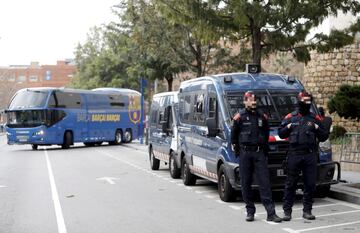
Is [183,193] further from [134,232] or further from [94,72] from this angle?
[94,72]

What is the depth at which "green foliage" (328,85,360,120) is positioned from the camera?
1803 cm

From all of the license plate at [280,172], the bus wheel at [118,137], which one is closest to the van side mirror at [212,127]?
the license plate at [280,172]

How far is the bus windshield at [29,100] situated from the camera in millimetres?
31797

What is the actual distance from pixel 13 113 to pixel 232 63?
40.0 ft

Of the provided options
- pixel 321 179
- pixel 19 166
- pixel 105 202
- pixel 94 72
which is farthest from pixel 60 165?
pixel 94 72

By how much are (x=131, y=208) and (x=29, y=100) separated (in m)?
22.3

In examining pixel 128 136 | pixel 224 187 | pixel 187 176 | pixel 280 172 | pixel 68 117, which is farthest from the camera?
pixel 128 136

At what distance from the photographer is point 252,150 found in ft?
30.0

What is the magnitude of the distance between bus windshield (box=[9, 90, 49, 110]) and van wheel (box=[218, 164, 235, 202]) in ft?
70.5

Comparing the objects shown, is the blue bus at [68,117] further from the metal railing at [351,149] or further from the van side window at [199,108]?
the metal railing at [351,149]

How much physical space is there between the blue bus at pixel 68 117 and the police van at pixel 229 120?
19143 mm

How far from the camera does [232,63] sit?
2822cm

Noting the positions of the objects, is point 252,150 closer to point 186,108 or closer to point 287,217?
Answer: point 287,217

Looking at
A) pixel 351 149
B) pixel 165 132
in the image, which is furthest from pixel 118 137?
pixel 351 149
